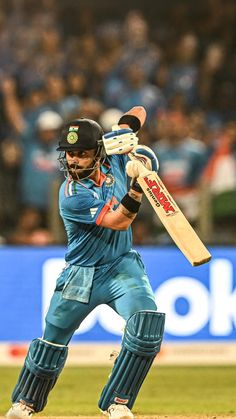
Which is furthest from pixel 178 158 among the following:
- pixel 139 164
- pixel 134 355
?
pixel 134 355

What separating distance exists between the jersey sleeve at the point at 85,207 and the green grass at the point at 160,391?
2075mm

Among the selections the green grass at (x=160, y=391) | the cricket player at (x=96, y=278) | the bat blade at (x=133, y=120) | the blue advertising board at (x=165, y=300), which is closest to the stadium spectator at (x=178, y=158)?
the blue advertising board at (x=165, y=300)

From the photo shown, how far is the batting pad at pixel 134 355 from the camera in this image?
6.16 meters

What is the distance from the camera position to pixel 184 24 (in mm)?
15469

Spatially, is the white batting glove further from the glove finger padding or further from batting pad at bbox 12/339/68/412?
batting pad at bbox 12/339/68/412

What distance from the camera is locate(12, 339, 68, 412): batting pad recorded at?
20.9 ft

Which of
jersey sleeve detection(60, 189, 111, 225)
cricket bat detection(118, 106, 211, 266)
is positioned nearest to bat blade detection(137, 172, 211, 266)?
cricket bat detection(118, 106, 211, 266)

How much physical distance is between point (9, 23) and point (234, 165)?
4200 millimetres

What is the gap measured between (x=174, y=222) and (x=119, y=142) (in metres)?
0.60

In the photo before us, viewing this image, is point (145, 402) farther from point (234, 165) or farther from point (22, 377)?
point (234, 165)

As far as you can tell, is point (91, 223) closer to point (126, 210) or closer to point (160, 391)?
point (126, 210)

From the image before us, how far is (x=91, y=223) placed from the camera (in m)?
6.32

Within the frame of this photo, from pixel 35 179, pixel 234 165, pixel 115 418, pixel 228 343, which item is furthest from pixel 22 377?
pixel 234 165

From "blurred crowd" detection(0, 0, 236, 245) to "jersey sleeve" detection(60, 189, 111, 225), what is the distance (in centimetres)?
484
